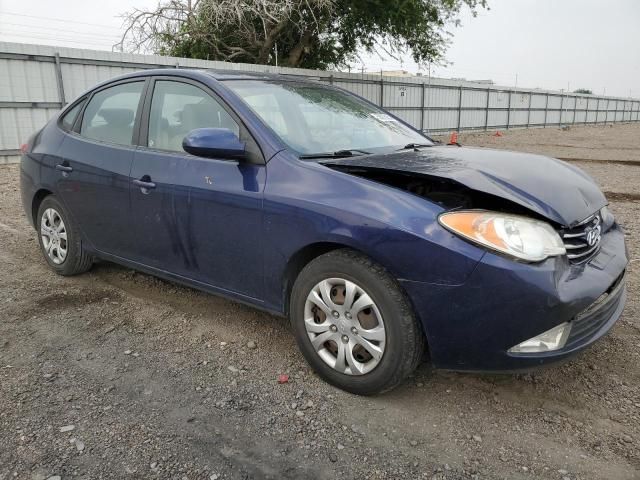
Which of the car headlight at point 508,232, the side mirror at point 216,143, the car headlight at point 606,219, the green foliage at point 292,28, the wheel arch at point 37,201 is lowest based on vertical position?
the wheel arch at point 37,201

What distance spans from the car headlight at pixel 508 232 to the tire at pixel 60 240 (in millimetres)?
3089

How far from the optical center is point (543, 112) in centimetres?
3647

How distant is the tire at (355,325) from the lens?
2432 millimetres

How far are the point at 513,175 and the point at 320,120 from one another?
1263 mm

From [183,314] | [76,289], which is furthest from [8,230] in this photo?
[183,314]

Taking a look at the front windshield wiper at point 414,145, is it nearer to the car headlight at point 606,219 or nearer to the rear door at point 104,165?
the car headlight at point 606,219

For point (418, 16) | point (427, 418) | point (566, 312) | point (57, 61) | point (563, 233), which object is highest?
point (418, 16)

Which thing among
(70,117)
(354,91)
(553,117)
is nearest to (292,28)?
(354,91)

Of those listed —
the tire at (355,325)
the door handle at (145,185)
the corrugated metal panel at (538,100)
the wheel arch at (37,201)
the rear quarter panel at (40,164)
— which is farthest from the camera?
the corrugated metal panel at (538,100)

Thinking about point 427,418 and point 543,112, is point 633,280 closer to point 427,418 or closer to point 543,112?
point 427,418

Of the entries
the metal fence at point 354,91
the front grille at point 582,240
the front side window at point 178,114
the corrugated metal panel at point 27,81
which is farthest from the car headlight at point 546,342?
the corrugated metal panel at point 27,81

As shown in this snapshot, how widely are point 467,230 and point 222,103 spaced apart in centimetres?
168

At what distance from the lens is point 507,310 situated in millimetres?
2232

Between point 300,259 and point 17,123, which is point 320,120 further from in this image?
point 17,123
